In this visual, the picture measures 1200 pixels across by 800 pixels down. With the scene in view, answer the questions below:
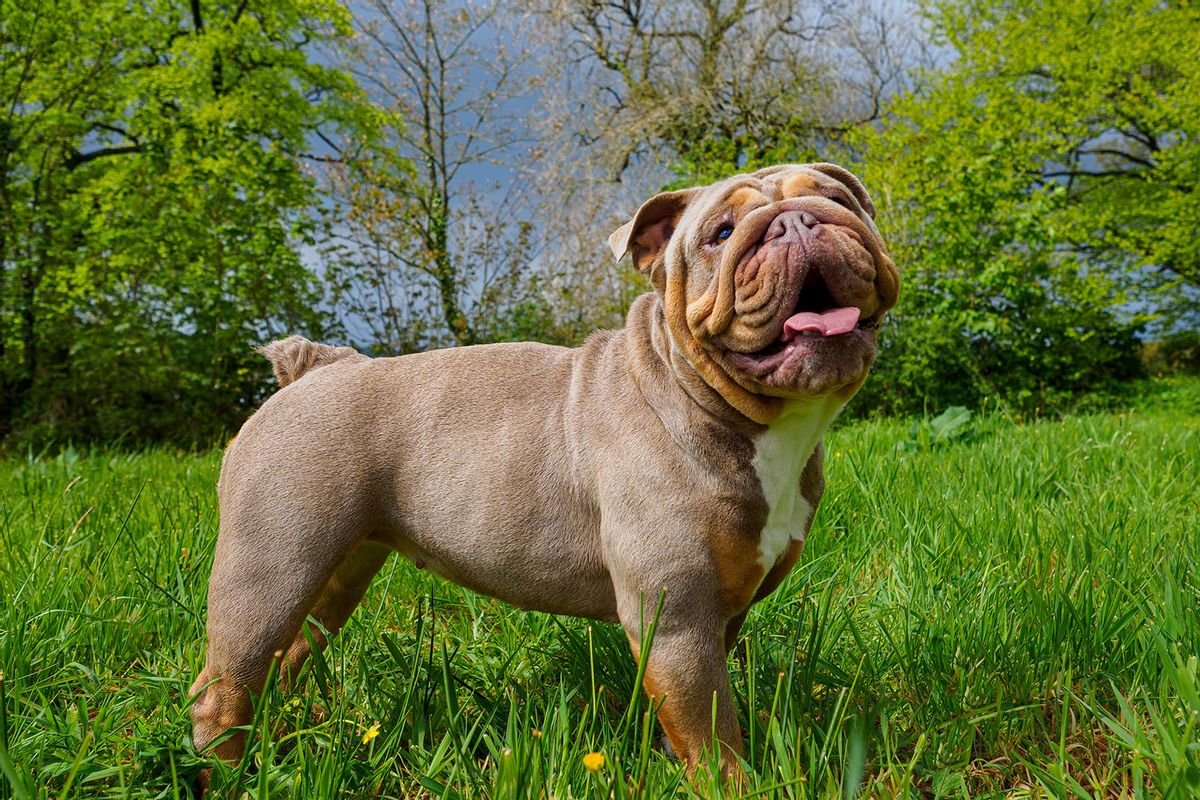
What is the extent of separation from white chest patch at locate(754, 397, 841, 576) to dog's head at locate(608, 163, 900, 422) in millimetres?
78

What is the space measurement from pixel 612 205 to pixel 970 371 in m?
6.02

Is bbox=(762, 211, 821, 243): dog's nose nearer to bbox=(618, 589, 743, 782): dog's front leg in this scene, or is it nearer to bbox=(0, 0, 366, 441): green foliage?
bbox=(618, 589, 743, 782): dog's front leg

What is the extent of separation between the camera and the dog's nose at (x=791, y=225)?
5.60 ft

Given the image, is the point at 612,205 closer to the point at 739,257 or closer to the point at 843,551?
the point at 843,551

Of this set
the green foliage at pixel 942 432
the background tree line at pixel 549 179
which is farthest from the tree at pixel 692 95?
the green foliage at pixel 942 432

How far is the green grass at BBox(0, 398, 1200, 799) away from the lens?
1.79 meters

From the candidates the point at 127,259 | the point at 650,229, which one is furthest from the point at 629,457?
the point at 127,259

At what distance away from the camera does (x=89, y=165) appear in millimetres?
12141

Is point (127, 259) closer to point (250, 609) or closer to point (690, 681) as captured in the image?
point (250, 609)

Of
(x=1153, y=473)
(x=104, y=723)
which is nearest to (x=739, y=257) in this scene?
(x=104, y=723)

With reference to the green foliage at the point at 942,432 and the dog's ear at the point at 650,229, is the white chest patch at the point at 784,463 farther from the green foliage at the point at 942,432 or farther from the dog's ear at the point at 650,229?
the green foliage at the point at 942,432

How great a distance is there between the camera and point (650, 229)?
2143 mm

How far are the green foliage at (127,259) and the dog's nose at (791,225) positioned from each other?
826 cm

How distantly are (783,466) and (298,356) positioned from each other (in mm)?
1441
